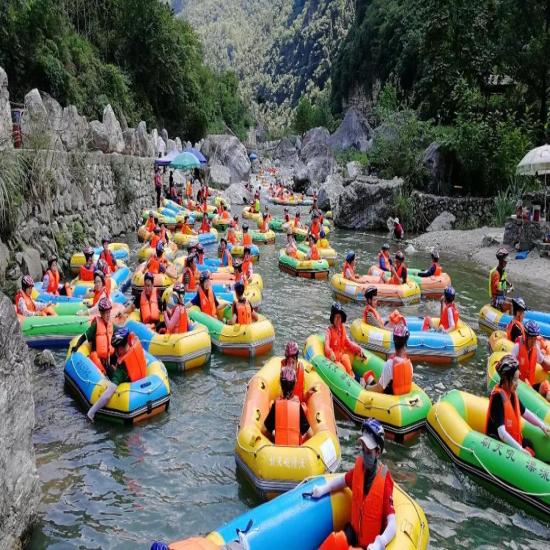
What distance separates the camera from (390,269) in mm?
13820

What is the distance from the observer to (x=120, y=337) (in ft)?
23.1

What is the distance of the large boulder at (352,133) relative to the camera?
5269 cm

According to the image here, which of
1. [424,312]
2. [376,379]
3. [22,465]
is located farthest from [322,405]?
[424,312]

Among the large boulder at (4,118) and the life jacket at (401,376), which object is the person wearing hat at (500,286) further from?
the large boulder at (4,118)

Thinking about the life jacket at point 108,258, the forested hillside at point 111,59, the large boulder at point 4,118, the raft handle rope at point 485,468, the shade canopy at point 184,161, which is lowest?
the raft handle rope at point 485,468

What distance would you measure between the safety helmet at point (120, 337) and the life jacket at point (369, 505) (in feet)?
11.9

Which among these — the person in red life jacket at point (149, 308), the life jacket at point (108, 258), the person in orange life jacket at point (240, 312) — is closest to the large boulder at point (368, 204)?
the life jacket at point (108, 258)

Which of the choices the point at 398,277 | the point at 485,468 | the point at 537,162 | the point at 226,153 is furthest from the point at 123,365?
the point at 226,153

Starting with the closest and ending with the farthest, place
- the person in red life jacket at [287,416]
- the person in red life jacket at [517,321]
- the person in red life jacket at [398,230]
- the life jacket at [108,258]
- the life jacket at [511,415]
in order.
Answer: the life jacket at [511,415]
the person in red life jacket at [287,416]
the person in red life jacket at [517,321]
the life jacket at [108,258]
the person in red life jacket at [398,230]

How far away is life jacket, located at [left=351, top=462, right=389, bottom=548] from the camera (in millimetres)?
4504

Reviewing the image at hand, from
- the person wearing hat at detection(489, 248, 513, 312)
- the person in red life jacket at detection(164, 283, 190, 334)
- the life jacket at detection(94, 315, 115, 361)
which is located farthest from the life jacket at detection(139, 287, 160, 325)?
the person wearing hat at detection(489, 248, 513, 312)

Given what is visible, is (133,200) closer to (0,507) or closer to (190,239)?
(190,239)

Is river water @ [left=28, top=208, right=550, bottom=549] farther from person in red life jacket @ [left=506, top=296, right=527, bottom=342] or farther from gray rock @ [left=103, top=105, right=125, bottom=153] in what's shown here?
gray rock @ [left=103, top=105, right=125, bottom=153]

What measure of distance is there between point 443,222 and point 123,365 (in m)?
18.2
